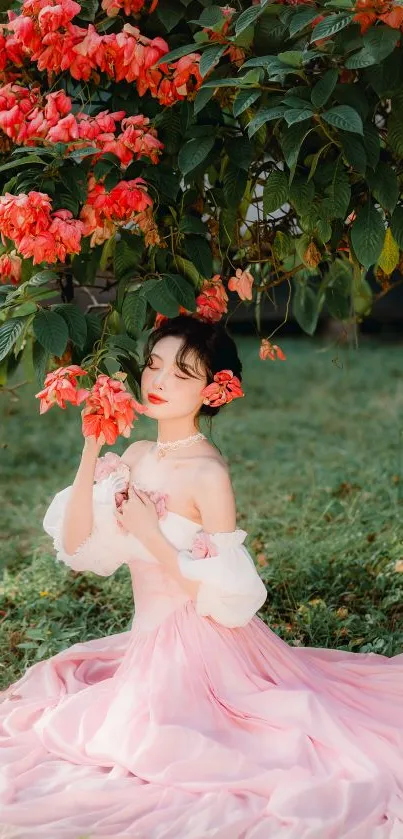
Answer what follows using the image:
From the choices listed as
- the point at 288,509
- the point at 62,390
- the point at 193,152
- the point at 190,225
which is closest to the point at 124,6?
the point at 193,152

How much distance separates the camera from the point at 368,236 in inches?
90.3

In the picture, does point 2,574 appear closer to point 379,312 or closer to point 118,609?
point 118,609

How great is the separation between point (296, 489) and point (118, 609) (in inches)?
68.7

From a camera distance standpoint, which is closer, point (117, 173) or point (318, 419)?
point (117, 173)

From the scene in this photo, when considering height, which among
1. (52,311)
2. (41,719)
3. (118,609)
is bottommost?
(118,609)

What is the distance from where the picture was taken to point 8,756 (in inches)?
104

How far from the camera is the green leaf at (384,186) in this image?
7.43 feet

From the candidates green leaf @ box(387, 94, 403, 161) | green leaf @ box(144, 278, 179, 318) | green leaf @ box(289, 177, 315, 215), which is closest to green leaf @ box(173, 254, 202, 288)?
green leaf @ box(144, 278, 179, 318)

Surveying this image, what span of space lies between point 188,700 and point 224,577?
329mm

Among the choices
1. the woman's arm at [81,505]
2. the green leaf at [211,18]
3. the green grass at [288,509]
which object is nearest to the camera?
the green leaf at [211,18]

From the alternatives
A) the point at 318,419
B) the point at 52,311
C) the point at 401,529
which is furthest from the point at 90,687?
the point at 318,419

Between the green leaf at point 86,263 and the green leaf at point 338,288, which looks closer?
the green leaf at point 86,263

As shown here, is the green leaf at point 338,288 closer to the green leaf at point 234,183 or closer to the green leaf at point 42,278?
the green leaf at point 234,183

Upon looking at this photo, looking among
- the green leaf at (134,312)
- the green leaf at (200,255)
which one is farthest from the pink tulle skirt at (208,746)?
the green leaf at (200,255)
